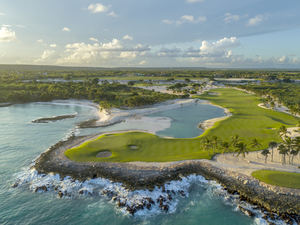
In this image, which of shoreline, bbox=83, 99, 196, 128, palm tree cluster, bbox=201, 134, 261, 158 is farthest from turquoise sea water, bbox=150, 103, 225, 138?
palm tree cluster, bbox=201, 134, 261, 158

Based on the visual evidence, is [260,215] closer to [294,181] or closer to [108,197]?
[294,181]

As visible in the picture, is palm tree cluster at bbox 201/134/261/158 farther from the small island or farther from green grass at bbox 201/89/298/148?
green grass at bbox 201/89/298/148

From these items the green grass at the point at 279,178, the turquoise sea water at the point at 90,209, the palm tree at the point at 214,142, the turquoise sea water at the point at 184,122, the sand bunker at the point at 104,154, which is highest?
the palm tree at the point at 214,142

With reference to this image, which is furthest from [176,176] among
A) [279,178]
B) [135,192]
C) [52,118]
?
[52,118]

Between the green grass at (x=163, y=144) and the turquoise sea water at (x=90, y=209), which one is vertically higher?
the green grass at (x=163, y=144)

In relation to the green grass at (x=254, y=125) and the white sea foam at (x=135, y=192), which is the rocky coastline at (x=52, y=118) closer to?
the white sea foam at (x=135, y=192)

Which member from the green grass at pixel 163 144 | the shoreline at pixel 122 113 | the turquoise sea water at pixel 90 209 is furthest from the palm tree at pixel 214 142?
the shoreline at pixel 122 113

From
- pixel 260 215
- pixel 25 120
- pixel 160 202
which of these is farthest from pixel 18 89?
pixel 260 215
